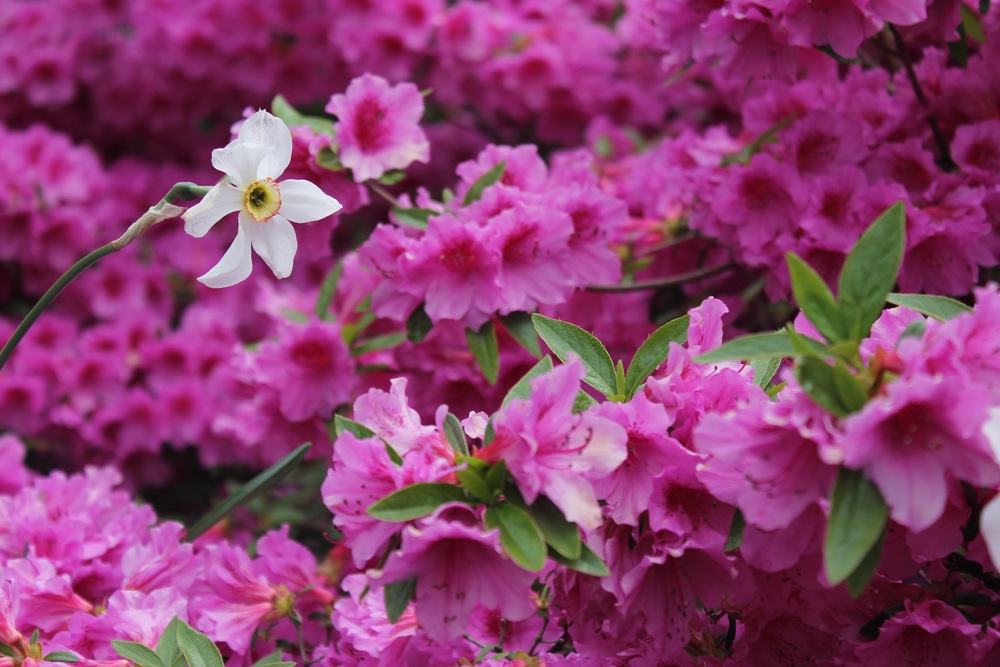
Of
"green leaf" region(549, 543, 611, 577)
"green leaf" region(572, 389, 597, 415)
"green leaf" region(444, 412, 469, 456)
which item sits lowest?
"green leaf" region(549, 543, 611, 577)

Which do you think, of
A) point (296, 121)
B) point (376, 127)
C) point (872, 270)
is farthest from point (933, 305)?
point (296, 121)

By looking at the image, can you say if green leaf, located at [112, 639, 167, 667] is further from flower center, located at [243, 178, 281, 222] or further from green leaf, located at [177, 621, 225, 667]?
flower center, located at [243, 178, 281, 222]

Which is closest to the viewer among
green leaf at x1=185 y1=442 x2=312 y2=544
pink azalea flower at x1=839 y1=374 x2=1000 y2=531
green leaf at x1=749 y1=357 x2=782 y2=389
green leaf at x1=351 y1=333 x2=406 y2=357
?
pink azalea flower at x1=839 y1=374 x2=1000 y2=531

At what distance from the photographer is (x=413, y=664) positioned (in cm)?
92

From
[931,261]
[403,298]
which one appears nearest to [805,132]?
[931,261]

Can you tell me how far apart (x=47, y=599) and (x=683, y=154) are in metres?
0.99

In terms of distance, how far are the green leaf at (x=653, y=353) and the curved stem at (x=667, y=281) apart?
0.41 meters

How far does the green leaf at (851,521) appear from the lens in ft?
1.94

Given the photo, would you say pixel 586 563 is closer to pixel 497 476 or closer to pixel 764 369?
pixel 497 476

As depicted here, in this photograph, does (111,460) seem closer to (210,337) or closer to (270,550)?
(210,337)

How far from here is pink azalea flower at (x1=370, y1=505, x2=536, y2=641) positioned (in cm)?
69

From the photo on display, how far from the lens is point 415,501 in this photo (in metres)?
0.67

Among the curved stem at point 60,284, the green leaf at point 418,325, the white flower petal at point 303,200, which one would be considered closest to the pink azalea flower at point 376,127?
the green leaf at point 418,325

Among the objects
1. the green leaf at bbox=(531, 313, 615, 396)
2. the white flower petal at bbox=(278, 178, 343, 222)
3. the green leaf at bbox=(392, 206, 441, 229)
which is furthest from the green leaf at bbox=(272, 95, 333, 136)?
the green leaf at bbox=(531, 313, 615, 396)
